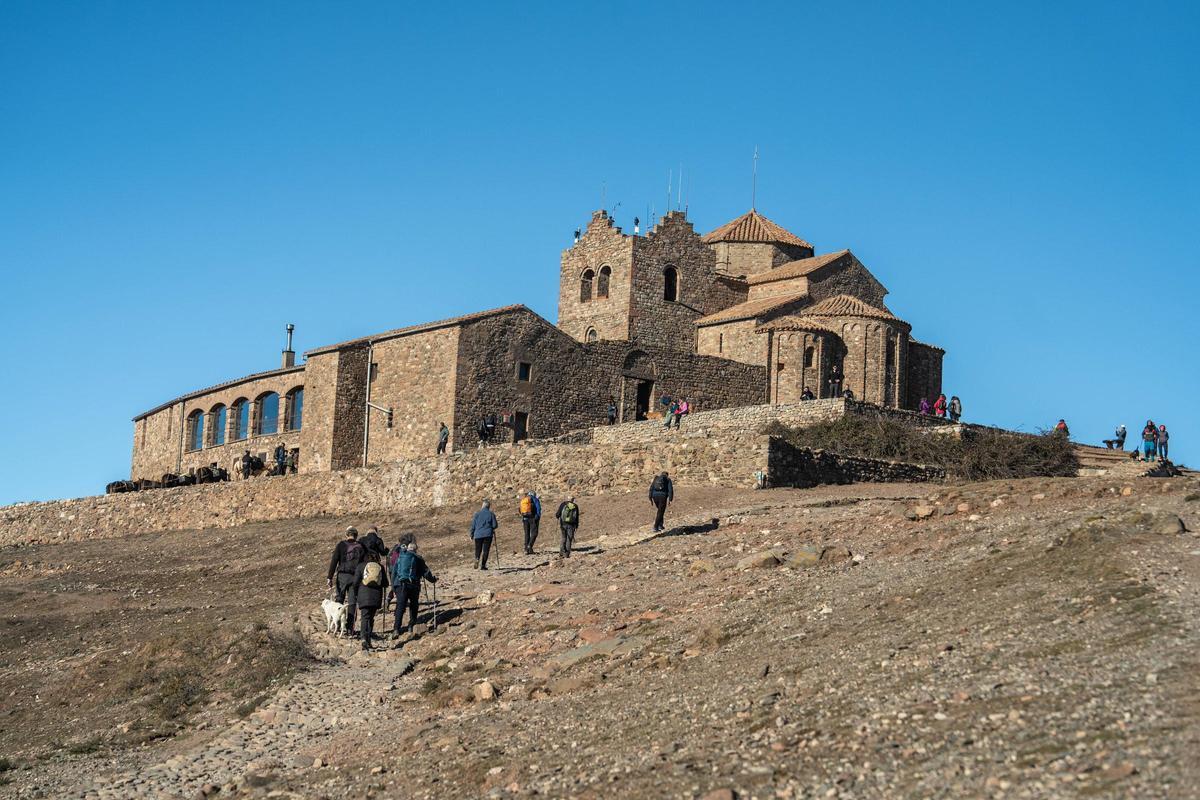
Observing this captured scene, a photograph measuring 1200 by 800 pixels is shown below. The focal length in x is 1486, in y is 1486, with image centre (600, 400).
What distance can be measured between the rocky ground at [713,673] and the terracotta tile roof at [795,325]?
64.9 ft

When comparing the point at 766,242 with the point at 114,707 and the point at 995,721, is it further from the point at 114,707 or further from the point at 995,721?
the point at 995,721

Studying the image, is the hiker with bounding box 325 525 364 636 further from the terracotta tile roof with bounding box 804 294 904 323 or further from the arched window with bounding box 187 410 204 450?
the arched window with bounding box 187 410 204 450

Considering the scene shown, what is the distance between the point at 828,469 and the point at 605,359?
44.3 feet

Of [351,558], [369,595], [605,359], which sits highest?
[605,359]

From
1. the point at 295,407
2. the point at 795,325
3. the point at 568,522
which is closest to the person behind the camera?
the point at 568,522

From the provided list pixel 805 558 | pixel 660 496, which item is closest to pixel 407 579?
pixel 805 558

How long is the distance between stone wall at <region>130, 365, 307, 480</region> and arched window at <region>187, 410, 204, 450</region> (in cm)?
15

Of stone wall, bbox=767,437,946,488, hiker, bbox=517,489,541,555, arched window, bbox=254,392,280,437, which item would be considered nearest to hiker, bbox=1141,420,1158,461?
stone wall, bbox=767,437,946,488

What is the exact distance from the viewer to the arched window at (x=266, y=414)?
50.5m

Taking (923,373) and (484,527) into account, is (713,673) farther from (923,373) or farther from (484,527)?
(923,373)

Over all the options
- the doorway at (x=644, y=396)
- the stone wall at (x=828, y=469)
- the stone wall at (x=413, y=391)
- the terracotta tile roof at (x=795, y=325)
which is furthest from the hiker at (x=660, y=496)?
the terracotta tile roof at (x=795, y=325)

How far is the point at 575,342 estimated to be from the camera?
44.4m

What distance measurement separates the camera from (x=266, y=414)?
2015 inches

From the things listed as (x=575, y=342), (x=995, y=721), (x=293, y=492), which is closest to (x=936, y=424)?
(x=575, y=342)
